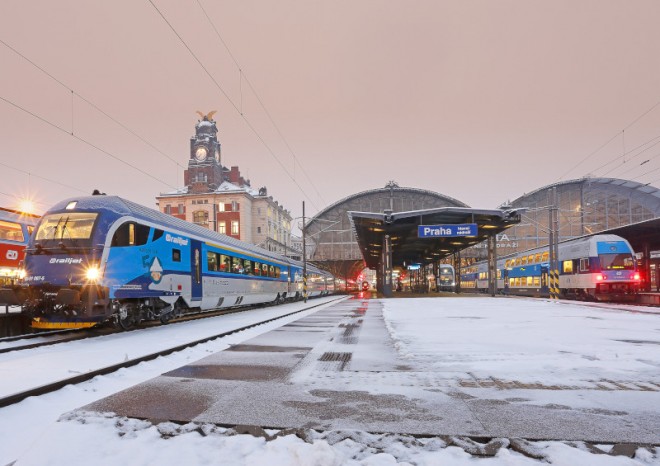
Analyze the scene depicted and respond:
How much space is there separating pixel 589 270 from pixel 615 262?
5.38 ft

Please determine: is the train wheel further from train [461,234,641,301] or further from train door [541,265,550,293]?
train door [541,265,550,293]

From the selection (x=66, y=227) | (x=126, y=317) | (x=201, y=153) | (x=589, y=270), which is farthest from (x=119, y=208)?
(x=201, y=153)

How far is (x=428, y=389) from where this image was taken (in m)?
5.84

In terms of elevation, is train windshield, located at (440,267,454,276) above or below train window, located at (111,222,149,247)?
below

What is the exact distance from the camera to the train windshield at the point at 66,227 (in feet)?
39.1

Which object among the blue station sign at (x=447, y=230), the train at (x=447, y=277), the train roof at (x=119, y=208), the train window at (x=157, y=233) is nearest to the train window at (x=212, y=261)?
the train roof at (x=119, y=208)

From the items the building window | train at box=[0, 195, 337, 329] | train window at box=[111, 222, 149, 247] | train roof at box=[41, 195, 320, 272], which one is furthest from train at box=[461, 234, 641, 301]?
the building window

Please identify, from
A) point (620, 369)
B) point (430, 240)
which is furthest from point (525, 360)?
point (430, 240)

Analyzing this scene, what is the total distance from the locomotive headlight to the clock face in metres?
75.3

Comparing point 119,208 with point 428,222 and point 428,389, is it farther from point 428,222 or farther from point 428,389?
point 428,222

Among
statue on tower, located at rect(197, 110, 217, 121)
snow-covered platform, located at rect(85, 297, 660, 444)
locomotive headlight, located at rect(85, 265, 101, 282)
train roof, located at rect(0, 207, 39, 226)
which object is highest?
statue on tower, located at rect(197, 110, 217, 121)

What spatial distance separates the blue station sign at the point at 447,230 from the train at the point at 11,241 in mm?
24992

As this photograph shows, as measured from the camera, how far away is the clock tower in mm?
82125

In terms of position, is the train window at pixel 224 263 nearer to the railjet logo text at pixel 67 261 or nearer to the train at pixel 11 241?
the railjet logo text at pixel 67 261
